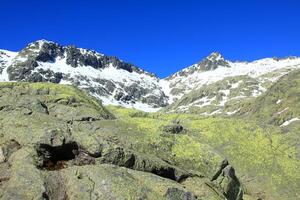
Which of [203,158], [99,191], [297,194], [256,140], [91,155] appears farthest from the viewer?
[256,140]

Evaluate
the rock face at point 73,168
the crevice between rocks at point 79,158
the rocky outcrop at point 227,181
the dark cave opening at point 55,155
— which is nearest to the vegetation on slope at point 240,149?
the rocky outcrop at point 227,181

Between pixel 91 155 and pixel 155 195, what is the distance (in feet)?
10.2

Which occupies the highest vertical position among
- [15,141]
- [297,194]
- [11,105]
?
[11,105]

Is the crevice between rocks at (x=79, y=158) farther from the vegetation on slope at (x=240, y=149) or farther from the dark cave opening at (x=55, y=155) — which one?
the vegetation on slope at (x=240, y=149)

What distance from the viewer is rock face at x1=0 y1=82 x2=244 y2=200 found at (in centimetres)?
1805

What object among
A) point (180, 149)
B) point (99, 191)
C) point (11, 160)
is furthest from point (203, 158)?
point (11, 160)

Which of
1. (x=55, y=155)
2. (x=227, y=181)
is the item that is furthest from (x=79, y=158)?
(x=227, y=181)

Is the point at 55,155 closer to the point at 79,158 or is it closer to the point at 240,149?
the point at 79,158

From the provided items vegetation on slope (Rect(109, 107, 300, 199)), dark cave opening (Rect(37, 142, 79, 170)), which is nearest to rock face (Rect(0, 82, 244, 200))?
dark cave opening (Rect(37, 142, 79, 170))

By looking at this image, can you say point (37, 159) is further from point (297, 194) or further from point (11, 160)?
point (297, 194)

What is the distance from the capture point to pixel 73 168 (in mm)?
19047

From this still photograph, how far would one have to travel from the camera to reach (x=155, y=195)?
18594 millimetres

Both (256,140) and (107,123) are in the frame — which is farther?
(256,140)

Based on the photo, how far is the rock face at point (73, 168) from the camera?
18.0 metres
